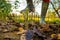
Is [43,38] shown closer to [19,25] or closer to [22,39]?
[22,39]

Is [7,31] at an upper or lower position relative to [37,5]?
lower

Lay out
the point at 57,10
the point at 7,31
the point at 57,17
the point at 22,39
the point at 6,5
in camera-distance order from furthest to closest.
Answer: the point at 57,17, the point at 57,10, the point at 7,31, the point at 6,5, the point at 22,39

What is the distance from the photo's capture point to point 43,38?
1.97 meters

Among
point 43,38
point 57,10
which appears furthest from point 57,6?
point 43,38

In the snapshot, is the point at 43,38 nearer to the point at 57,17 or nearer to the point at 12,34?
the point at 12,34

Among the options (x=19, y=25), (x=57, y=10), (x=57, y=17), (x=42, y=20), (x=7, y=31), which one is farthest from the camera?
(x=57, y=17)

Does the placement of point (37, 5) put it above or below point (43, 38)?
above

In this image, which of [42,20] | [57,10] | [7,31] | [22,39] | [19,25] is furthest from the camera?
[57,10]

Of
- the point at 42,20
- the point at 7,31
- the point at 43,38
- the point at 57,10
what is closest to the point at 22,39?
the point at 43,38

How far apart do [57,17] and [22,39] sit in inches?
A: 69.3

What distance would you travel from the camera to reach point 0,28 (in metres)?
2.38

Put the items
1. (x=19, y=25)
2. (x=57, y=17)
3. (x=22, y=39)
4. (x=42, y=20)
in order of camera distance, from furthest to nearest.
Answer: (x=57, y=17) < (x=42, y=20) < (x=19, y=25) < (x=22, y=39)

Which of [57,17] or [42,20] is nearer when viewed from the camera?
[42,20]

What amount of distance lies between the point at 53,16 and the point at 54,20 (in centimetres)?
8
